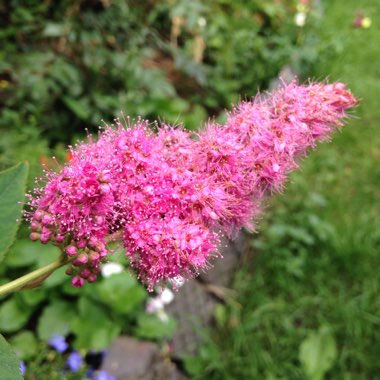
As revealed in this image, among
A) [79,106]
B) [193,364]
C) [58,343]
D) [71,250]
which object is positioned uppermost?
[71,250]

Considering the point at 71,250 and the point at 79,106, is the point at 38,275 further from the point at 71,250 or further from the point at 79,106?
the point at 79,106

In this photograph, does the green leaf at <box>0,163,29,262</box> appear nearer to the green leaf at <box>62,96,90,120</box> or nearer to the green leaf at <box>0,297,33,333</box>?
the green leaf at <box>0,297,33,333</box>

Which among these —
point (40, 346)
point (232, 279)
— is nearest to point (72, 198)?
point (40, 346)

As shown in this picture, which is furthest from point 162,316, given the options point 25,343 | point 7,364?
point 7,364

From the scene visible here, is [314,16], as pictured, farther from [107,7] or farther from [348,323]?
[348,323]

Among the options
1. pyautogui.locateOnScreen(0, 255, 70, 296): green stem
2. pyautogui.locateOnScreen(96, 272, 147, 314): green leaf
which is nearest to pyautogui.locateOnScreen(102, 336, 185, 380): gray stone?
pyautogui.locateOnScreen(96, 272, 147, 314): green leaf

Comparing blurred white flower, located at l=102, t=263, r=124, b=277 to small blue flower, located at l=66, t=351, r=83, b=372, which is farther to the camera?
blurred white flower, located at l=102, t=263, r=124, b=277
